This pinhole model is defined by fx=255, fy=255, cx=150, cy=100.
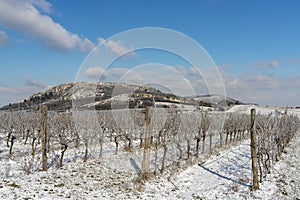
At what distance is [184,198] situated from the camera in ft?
23.7

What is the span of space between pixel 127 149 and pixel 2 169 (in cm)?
722

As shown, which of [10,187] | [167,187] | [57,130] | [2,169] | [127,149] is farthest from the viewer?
[127,149]

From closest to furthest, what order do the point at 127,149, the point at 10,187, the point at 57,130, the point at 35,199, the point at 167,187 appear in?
→ the point at 35,199 → the point at 10,187 → the point at 167,187 → the point at 57,130 → the point at 127,149

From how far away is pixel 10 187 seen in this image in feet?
21.6

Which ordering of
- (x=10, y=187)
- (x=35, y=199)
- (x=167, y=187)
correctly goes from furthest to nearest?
(x=167, y=187), (x=10, y=187), (x=35, y=199)

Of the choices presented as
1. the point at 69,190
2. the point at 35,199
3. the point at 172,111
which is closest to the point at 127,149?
the point at 172,111

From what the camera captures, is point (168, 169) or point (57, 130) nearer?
point (168, 169)

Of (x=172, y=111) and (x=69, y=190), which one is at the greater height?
(x=172, y=111)

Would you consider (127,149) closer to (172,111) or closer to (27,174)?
(172,111)

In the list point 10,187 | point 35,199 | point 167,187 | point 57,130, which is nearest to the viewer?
point 35,199

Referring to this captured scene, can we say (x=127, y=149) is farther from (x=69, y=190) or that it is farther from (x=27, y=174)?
(x=69, y=190)

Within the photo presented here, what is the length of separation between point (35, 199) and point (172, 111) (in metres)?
11.1

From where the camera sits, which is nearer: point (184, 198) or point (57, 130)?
point (184, 198)

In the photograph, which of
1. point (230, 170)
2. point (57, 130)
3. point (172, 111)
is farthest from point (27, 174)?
point (172, 111)
